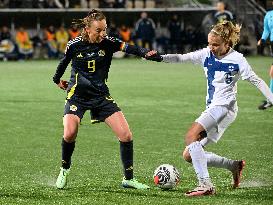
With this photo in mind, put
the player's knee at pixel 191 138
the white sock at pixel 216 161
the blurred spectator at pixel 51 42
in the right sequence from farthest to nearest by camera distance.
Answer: the blurred spectator at pixel 51 42 → the white sock at pixel 216 161 → the player's knee at pixel 191 138

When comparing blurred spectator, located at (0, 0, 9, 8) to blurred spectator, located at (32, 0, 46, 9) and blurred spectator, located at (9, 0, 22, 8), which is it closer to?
blurred spectator, located at (9, 0, 22, 8)

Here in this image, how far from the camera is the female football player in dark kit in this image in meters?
8.77

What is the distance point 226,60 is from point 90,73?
151cm

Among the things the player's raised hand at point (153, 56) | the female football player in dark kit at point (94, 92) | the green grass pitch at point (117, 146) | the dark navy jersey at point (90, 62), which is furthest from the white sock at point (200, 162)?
the dark navy jersey at point (90, 62)

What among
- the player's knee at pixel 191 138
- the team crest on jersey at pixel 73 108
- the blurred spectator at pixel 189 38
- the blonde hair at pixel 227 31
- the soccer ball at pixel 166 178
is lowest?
the blurred spectator at pixel 189 38

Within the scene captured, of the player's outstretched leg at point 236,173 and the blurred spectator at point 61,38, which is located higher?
the player's outstretched leg at point 236,173

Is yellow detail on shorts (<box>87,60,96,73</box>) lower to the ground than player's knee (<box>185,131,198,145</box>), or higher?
higher

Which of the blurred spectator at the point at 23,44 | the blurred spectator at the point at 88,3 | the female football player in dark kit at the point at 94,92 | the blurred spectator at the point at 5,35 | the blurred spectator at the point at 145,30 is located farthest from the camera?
the blurred spectator at the point at 88,3

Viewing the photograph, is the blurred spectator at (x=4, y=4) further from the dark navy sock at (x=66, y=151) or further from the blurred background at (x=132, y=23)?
the dark navy sock at (x=66, y=151)

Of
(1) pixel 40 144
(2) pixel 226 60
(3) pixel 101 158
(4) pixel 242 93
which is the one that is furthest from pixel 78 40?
(4) pixel 242 93

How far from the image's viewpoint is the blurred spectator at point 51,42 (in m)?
37.9

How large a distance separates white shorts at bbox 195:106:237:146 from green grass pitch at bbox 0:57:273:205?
0.62 metres

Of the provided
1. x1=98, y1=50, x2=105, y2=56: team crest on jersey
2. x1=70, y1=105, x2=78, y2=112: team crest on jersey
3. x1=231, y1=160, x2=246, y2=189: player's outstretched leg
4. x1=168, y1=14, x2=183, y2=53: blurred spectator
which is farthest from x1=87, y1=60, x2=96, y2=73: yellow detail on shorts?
x1=168, y1=14, x2=183, y2=53: blurred spectator

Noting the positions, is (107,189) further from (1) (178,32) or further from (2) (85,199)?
(1) (178,32)
